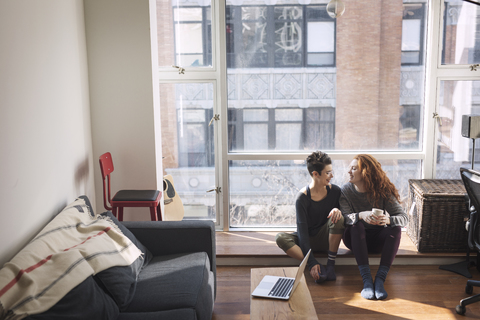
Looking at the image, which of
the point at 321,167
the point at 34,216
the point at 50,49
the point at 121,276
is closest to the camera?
the point at 121,276

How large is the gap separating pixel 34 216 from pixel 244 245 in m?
1.90

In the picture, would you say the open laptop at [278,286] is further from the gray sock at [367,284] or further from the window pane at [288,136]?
the window pane at [288,136]

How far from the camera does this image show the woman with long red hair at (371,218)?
3074 millimetres

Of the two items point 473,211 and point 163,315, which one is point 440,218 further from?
point 163,315

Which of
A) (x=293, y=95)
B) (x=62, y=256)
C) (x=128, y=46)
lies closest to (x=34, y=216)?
(x=62, y=256)

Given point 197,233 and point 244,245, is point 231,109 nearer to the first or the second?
point 244,245

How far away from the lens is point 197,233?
9.09 feet

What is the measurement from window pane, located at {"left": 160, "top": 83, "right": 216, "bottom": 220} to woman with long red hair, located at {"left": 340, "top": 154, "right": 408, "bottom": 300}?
1443mm

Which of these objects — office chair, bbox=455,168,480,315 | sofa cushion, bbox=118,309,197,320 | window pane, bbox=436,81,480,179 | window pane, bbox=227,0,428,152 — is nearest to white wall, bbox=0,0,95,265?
sofa cushion, bbox=118,309,197,320

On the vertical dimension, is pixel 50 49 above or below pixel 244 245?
above

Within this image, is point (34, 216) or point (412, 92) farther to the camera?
point (412, 92)

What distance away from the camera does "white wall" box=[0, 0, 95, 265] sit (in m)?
2.15

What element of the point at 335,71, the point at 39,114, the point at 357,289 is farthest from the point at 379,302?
the point at 39,114

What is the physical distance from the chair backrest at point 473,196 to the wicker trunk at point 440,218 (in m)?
0.47
